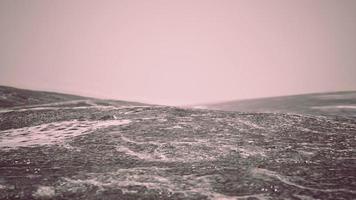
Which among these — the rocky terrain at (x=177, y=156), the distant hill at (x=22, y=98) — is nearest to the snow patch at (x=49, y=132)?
the rocky terrain at (x=177, y=156)

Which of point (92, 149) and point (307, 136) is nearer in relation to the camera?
point (92, 149)

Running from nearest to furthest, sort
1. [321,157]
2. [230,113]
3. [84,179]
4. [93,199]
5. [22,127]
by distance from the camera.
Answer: [93,199] → [84,179] → [321,157] → [22,127] → [230,113]

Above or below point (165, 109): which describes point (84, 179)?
below

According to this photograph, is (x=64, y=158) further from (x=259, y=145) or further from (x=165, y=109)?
(x=165, y=109)

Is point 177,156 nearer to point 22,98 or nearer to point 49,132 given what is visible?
point 49,132

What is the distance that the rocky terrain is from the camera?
7.53 meters

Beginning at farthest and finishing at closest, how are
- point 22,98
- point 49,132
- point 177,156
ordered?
point 22,98 → point 49,132 → point 177,156

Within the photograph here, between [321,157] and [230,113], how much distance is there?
6.07 m

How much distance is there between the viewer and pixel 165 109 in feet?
53.3

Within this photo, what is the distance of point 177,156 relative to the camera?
33.0 ft

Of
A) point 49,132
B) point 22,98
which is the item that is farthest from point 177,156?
point 22,98

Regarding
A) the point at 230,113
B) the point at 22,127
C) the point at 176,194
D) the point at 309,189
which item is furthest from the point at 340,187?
the point at 22,127

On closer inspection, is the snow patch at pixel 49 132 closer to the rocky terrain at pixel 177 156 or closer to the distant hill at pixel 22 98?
the rocky terrain at pixel 177 156

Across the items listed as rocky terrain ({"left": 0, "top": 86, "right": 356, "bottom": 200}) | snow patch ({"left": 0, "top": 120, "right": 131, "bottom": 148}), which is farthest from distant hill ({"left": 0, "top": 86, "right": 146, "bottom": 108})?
snow patch ({"left": 0, "top": 120, "right": 131, "bottom": 148})
